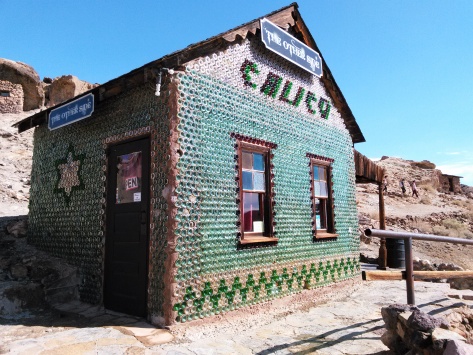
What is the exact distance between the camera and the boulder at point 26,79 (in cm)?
2411

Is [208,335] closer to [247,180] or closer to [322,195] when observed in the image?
[247,180]

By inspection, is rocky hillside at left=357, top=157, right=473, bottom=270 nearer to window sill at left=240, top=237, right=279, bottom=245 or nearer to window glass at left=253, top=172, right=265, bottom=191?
→ window sill at left=240, top=237, right=279, bottom=245

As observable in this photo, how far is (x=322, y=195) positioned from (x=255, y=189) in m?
2.53

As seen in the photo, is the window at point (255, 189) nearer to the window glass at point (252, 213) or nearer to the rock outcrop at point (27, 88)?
the window glass at point (252, 213)

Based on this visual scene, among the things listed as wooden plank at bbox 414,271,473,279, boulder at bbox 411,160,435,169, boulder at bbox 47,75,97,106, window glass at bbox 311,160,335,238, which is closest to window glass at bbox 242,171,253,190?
window glass at bbox 311,160,335,238

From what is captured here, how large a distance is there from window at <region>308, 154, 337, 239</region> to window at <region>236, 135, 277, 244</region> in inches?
64.3

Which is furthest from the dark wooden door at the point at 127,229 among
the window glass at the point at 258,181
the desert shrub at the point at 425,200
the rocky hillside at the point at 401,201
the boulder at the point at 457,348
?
the desert shrub at the point at 425,200

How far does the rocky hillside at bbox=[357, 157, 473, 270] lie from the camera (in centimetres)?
1911

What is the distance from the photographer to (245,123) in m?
6.29

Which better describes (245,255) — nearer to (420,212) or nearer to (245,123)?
(245,123)

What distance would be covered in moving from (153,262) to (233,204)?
1.55 m

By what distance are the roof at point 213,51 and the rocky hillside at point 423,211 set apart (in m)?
8.18

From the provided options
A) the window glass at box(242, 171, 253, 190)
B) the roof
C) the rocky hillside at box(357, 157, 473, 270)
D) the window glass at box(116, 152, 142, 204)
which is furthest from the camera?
the rocky hillside at box(357, 157, 473, 270)

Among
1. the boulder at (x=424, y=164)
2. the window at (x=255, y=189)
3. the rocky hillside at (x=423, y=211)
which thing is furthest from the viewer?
the boulder at (x=424, y=164)
